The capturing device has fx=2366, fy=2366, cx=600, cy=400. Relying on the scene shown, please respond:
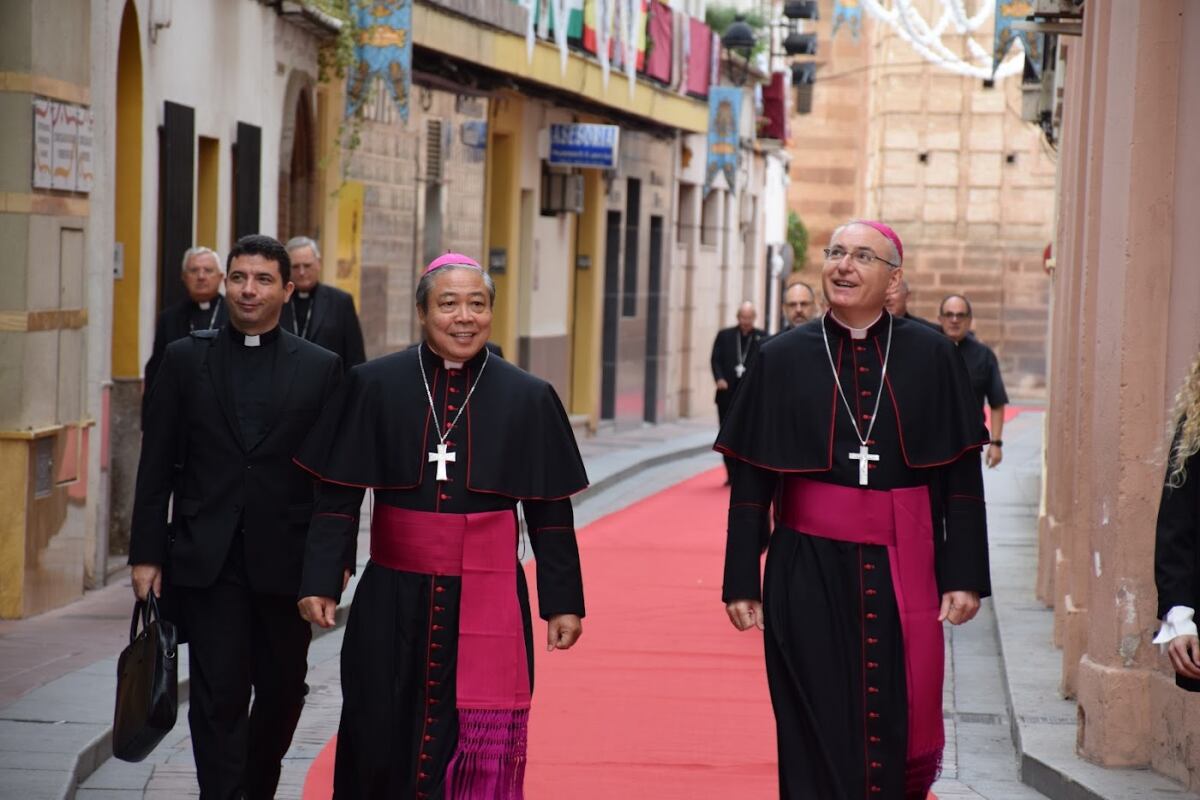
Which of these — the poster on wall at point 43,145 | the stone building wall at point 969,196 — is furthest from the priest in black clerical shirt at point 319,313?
the stone building wall at point 969,196

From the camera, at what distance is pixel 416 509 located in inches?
251

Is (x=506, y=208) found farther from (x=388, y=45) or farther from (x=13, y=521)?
(x=13, y=521)

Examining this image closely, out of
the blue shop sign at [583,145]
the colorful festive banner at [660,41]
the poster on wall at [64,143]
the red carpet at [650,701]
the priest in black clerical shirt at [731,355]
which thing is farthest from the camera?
the colorful festive banner at [660,41]

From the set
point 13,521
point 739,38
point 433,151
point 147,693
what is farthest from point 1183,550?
point 739,38

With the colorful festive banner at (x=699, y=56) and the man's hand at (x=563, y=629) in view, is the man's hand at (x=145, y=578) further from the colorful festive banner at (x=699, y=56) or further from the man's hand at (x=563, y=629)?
the colorful festive banner at (x=699, y=56)

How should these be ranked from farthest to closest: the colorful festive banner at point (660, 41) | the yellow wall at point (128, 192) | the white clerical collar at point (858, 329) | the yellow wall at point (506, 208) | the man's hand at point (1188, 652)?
the colorful festive banner at point (660, 41) < the yellow wall at point (506, 208) < the yellow wall at point (128, 192) < the white clerical collar at point (858, 329) < the man's hand at point (1188, 652)

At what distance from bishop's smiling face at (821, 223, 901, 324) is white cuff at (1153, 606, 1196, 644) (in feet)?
4.46

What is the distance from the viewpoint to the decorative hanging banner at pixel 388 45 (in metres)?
18.8

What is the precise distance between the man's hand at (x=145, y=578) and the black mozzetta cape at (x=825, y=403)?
5.60ft

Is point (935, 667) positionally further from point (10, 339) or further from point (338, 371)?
point (10, 339)

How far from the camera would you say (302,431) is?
23.3ft

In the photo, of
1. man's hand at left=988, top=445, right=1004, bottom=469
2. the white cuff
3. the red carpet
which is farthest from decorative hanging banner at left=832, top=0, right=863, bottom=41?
the white cuff

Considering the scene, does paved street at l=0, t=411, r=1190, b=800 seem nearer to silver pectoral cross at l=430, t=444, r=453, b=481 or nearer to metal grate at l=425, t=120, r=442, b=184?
silver pectoral cross at l=430, t=444, r=453, b=481

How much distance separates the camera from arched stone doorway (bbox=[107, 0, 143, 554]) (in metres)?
13.7
